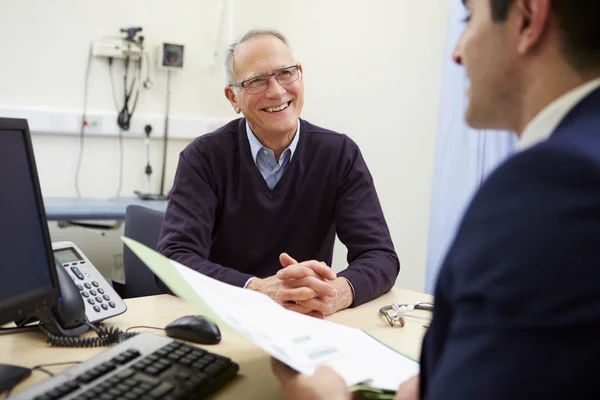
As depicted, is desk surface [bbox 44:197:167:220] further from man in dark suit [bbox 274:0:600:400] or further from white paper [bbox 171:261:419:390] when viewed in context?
man in dark suit [bbox 274:0:600:400]

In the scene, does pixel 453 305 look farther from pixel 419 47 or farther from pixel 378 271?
pixel 419 47

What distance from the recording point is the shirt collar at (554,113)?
24.7 inches

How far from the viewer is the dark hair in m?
0.60

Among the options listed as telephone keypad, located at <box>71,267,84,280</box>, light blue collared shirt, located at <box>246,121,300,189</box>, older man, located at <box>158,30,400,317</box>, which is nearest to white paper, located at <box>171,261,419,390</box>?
telephone keypad, located at <box>71,267,84,280</box>

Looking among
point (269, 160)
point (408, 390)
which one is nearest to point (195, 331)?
point (408, 390)

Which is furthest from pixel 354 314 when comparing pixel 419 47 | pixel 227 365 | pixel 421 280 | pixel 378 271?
pixel 419 47

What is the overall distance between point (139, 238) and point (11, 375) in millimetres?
1012

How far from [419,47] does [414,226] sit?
2.62 feet

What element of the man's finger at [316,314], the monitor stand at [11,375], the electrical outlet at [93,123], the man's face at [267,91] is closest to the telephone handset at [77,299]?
the monitor stand at [11,375]

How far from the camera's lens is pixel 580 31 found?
0.62 meters

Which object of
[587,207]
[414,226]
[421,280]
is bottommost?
[421,280]

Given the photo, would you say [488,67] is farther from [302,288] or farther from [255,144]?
[255,144]

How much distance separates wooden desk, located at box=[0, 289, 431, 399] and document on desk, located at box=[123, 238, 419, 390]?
0.08 metres

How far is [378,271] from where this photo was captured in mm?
1561
